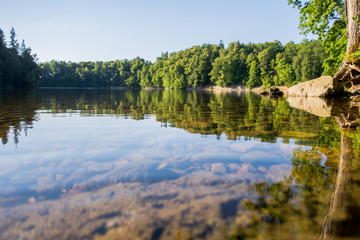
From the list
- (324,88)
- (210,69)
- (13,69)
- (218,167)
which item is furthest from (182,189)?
(210,69)

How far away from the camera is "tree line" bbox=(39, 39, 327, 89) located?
58984 millimetres

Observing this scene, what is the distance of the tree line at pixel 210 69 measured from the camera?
58984 mm

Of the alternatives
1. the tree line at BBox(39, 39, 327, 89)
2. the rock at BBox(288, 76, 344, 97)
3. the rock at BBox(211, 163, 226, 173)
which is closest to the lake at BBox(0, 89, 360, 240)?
the rock at BBox(211, 163, 226, 173)

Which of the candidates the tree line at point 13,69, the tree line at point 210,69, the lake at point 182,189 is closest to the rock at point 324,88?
the lake at point 182,189

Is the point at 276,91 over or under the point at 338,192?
over

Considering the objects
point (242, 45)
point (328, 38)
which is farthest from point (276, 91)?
point (242, 45)

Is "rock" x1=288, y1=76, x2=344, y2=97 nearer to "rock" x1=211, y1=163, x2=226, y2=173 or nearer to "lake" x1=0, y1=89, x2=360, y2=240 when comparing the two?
"lake" x1=0, y1=89, x2=360, y2=240

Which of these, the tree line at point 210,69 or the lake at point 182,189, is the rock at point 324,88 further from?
the tree line at point 210,69

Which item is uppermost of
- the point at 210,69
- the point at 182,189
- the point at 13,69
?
the point at 210,69

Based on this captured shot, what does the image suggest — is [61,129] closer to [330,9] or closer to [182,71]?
[330,9]

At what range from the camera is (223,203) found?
219cm

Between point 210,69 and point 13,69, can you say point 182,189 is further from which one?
point 210,69

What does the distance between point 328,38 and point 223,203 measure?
16.9 m

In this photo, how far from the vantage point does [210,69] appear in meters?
96.4
